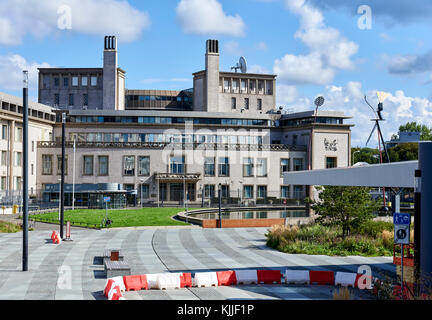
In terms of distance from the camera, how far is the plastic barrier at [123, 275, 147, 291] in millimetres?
21469

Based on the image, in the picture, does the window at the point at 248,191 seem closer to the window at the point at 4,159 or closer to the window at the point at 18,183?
the window at the point at 18,183

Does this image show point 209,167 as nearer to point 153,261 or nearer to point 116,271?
point 153,261

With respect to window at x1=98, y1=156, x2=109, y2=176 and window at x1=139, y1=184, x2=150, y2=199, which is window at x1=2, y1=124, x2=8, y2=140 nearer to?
window at x1=98, y1=156, x2=109, y2=176

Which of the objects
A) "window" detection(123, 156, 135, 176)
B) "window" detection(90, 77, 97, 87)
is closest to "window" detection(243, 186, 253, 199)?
"window" detection(123, 156, 135, 176)

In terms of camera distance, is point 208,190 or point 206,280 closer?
point 206,280

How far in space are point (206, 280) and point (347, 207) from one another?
1695 centimetres

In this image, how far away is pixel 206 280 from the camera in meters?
22.5

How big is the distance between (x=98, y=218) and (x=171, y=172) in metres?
31.6

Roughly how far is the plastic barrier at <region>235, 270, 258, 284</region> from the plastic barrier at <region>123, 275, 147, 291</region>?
4.12m

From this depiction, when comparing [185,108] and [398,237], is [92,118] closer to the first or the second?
[185,108]

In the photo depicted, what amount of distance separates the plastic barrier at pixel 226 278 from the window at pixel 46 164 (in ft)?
223

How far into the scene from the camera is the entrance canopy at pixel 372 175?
20578 millimetres

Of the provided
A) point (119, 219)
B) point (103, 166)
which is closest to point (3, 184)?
point (103, 166)

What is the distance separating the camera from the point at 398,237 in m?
18.4
